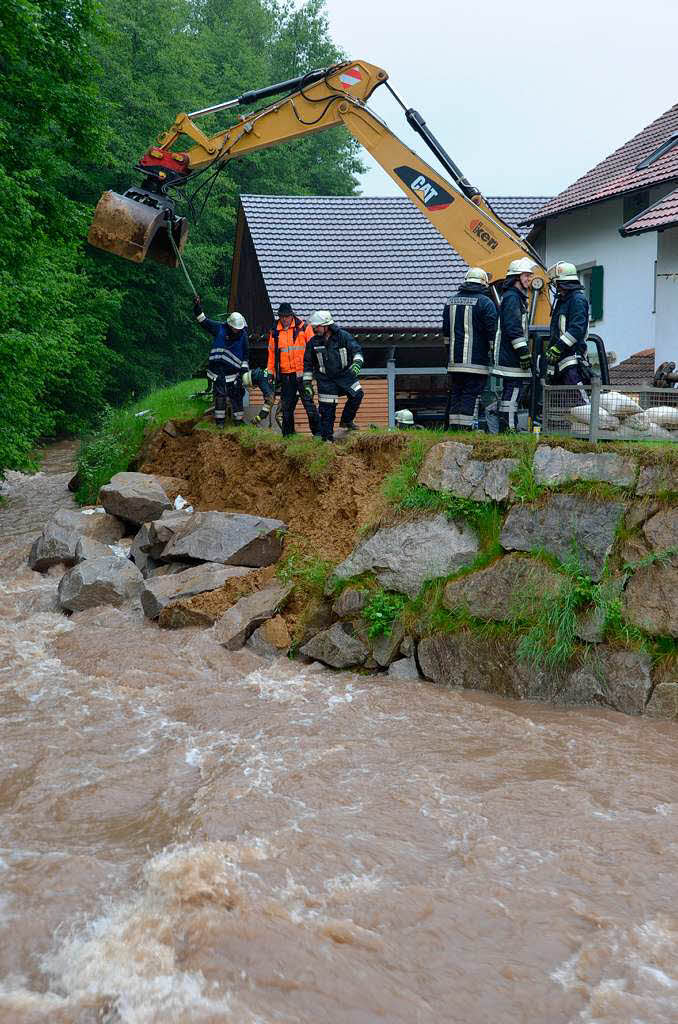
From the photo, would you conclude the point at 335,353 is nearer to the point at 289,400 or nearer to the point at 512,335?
the point at 289,400

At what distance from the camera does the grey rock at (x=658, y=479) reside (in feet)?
26.7

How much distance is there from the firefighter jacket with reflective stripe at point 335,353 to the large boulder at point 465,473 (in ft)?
7.74

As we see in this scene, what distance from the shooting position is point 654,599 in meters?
7.92

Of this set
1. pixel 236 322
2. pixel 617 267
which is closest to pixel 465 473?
pixel 236 322

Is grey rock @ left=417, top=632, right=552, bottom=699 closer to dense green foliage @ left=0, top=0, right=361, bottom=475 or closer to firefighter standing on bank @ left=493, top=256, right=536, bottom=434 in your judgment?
firefighter standing on bank @ left=493, top=256, right=536, bottom=434

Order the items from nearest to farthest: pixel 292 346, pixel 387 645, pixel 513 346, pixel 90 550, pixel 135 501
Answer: pixel 387 645 < pixel 513 346 < pixel 90 550 < pixel 292 346 < pixel 135 501

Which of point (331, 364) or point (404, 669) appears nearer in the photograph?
point (404, 669)

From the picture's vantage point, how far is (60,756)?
22.9ft

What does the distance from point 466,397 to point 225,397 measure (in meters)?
5.39

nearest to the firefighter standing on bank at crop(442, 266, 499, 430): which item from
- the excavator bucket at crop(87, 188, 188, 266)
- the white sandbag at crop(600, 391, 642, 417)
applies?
the white sandbag at crop(600, 391, 642, 417)

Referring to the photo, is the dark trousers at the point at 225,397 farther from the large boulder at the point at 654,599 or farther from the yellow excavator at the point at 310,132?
the large boulder at the point at 654,599

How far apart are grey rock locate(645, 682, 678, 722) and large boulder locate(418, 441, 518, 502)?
226cm

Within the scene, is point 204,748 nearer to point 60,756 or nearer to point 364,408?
point 60,756

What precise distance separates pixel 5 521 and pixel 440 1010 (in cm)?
1350
